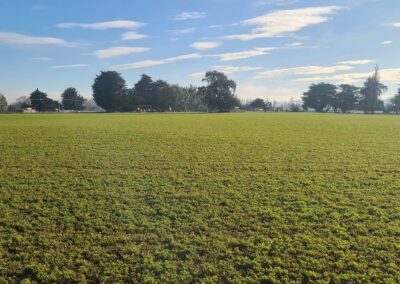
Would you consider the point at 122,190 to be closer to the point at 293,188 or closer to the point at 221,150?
the point at 293,188

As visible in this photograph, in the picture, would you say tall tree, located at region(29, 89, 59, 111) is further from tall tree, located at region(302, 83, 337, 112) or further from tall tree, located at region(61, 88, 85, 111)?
tall tree, located at region(302, 83, 337, 112)

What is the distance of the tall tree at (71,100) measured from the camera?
113500mm

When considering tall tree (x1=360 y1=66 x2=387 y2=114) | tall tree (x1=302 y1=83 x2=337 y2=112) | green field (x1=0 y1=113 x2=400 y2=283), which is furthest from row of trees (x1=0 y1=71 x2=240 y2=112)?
green field (x1=0 y1=113 x2=400 y2=283)

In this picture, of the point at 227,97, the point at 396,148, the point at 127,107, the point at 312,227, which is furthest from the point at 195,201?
the point at 227,97

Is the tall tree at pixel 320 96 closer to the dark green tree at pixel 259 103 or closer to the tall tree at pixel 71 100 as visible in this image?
the dark green tree at pixel 259 103

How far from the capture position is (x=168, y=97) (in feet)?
367

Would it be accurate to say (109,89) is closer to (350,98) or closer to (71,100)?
(71,100)

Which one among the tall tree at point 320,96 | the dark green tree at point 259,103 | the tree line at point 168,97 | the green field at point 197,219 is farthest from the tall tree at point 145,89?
the green field at point 197,219

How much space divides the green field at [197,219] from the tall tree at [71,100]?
103516mm

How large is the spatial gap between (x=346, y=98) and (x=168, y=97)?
55.2m

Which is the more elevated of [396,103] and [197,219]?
[396,103]

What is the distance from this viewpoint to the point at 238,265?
253 inches

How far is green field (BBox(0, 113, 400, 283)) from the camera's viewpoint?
630 centimetres

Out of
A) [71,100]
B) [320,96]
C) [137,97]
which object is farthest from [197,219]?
[320,96]
